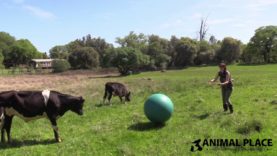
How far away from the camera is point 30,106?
42.7 ft

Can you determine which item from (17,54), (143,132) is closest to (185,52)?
(17,54)

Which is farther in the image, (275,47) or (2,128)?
(275,47)

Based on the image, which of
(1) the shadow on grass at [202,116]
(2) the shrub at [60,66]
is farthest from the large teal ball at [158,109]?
(2) the shrub at [60,66]

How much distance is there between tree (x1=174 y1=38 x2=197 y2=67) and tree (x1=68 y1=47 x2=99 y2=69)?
2211 centimetres

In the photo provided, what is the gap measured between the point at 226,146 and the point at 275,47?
88464 millimetres

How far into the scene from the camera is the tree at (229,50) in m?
94.4

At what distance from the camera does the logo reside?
11148 millimetres

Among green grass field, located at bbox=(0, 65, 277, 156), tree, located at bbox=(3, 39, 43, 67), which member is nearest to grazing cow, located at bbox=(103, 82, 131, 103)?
green grass field, located at bbox=(0, 65, 277, 156)

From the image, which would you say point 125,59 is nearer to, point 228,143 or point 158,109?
point 158,109

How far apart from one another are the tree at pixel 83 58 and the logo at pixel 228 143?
286 feet

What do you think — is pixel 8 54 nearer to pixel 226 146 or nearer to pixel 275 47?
pixel 275 47

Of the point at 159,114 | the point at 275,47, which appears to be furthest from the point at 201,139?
the point at 275,47

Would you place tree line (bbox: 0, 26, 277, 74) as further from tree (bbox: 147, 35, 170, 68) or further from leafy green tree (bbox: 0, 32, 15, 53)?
leafy green tree (bbox: 0, 32, 15, 53)

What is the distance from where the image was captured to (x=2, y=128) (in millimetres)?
13133
